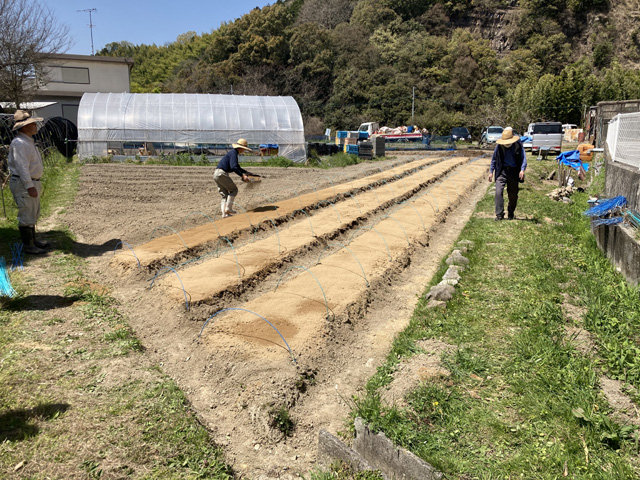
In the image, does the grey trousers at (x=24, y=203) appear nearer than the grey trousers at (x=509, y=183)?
Yes

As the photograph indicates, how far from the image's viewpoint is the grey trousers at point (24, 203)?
5.92m

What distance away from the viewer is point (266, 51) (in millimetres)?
41875

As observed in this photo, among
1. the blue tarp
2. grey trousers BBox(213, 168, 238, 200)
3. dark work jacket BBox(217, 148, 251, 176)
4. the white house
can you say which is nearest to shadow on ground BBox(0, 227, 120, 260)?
grey trousers BBox(213, 168, 238, 200)

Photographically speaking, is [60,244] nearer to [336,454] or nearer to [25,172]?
[25,172]

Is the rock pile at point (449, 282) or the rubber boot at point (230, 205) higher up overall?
the rubber boot at point (230, 205)

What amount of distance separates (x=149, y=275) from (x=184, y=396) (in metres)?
2.82

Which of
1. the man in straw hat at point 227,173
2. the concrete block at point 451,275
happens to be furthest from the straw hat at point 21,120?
the concrete block at point 451,275

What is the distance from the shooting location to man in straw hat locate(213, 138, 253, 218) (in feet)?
27.1

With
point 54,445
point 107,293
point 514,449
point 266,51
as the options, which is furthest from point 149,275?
point 266,51

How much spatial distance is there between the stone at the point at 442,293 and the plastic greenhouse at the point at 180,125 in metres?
14.9

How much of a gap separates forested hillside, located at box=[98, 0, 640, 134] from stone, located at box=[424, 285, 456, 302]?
104ft

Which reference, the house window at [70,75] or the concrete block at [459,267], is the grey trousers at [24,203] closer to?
the concrete block at [459,267]

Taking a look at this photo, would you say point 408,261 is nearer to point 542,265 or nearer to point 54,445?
point 542,265

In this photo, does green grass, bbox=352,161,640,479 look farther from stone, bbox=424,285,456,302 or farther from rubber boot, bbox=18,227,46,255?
rubber boot, bbox=18,227,46,255
